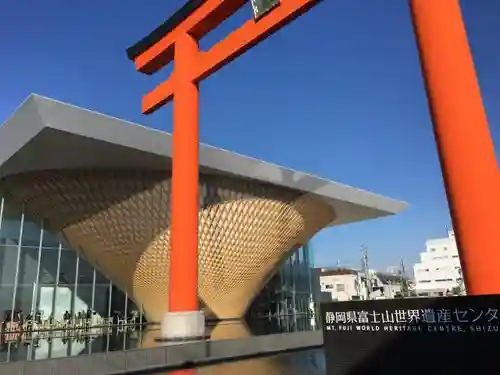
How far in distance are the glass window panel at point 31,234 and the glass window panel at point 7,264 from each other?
0.61m

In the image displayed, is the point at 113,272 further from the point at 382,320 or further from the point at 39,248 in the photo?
the point at 382,320

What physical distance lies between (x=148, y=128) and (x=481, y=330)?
41.2ft

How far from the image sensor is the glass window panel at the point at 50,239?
20.4m

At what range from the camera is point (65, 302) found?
20.5 m

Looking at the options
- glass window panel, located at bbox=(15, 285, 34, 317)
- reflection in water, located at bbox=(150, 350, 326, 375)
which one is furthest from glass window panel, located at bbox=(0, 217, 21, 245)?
reflection in water, located at bbox=(150, 350, 326, 375)

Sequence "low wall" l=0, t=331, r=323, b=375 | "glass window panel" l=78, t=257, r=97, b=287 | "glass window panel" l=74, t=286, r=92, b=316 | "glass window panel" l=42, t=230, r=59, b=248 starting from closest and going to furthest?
"low wall" l=0, t=331, r=323, b=375, "glass window panel" l=42, t=230, r=59, b=248, "glass window panel" l=74, t=286, r=92, b=316, "glass window panel" l=78, t=257, r=97, b=287

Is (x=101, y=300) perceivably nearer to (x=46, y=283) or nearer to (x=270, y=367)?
(x=46, y=283)

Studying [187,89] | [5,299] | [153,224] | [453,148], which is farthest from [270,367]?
[5,299]

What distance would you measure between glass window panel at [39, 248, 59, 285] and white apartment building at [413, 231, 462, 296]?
53860 mm

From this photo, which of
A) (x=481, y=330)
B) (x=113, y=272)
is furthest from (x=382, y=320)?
(x=113, y=272)

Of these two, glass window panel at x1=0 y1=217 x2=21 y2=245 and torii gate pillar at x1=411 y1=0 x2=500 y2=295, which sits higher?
glass window panel at x1=0 y1=217 x2=21 y2=245

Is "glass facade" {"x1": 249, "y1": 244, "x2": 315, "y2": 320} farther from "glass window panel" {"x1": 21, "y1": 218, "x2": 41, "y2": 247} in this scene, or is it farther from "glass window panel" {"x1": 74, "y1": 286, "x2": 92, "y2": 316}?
"glass window panel" {"x1": 21, "y1": 218, "x2": 41, "y2": 247}

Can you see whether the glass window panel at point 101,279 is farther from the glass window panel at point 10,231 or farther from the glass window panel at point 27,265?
the glass window panel at point 10,231

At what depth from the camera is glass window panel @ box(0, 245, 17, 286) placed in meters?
18.7
